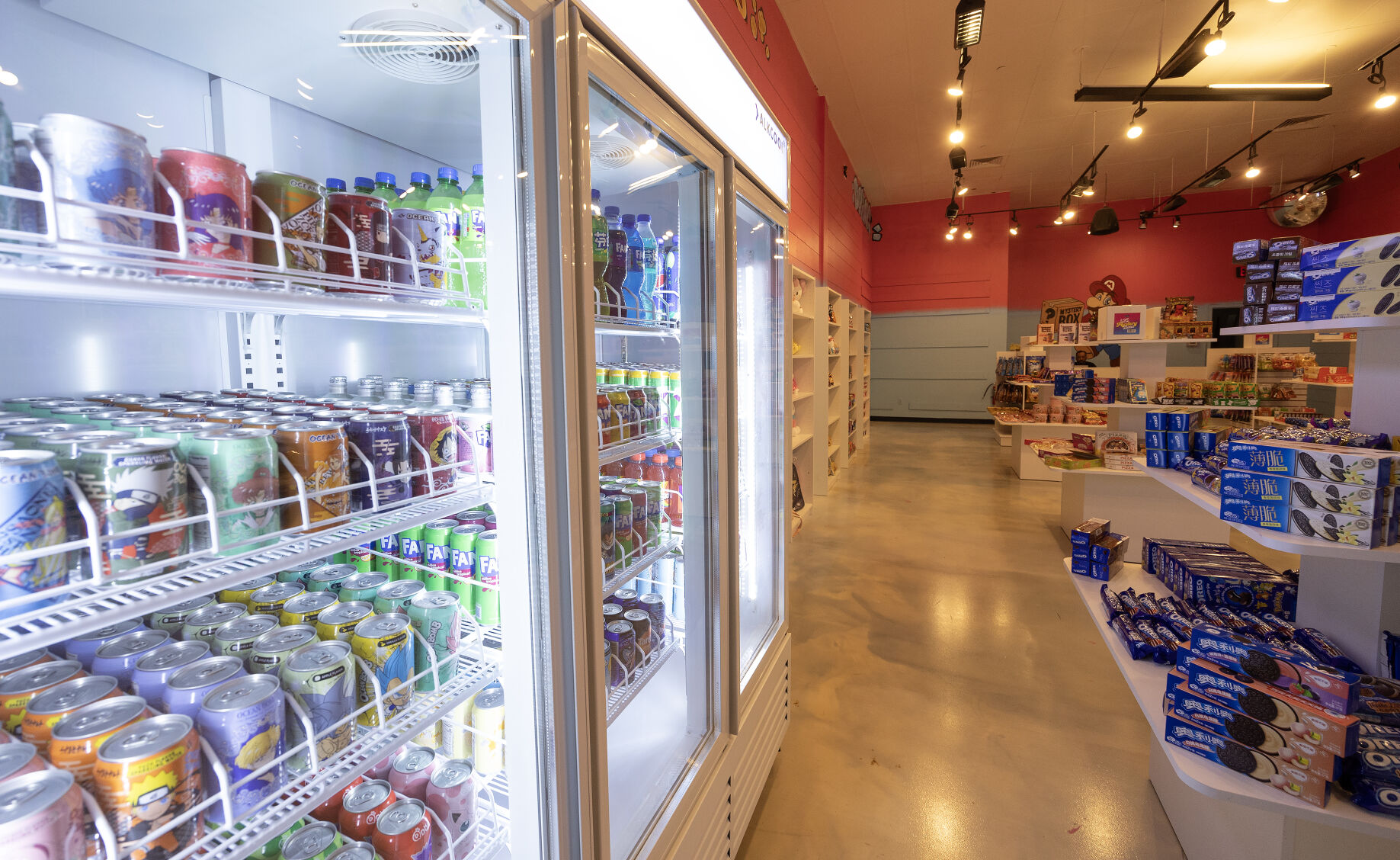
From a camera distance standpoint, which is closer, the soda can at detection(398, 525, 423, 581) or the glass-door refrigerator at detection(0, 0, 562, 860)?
the glass-door refrigerator at detection(0, 0, 562, 860)

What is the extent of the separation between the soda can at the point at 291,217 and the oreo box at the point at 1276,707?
223 centimetres

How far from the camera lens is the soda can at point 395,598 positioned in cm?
130

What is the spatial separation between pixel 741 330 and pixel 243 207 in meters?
2.08

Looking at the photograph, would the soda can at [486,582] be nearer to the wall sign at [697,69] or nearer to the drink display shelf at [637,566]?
the drink display shelf at [637,566]

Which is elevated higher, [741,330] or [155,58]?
[155,58]

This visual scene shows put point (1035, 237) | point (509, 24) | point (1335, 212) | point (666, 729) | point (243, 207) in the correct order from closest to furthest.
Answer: point (243, 207) < point (509, 24) < point (666, 729) < point (1335, 212) < point (1035, 237)

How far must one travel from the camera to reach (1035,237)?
1421cm

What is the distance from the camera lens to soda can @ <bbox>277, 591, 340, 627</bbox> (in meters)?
1.19

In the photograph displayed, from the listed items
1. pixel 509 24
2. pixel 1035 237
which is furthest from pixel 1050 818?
pixel 1035 237

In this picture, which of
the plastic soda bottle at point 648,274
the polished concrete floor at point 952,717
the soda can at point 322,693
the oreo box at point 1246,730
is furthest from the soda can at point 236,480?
the oreo box at point 1246,730

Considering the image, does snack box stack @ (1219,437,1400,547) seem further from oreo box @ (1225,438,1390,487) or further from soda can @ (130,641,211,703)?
soda can @ (130,641,211,703)

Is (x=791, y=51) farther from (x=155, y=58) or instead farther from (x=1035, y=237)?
(x=1035, y=237)

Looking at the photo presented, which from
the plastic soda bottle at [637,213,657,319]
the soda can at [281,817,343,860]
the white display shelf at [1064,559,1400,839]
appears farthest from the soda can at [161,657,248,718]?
the white display shelf at [1064,559,1400,839]

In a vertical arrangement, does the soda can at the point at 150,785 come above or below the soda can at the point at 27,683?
below
